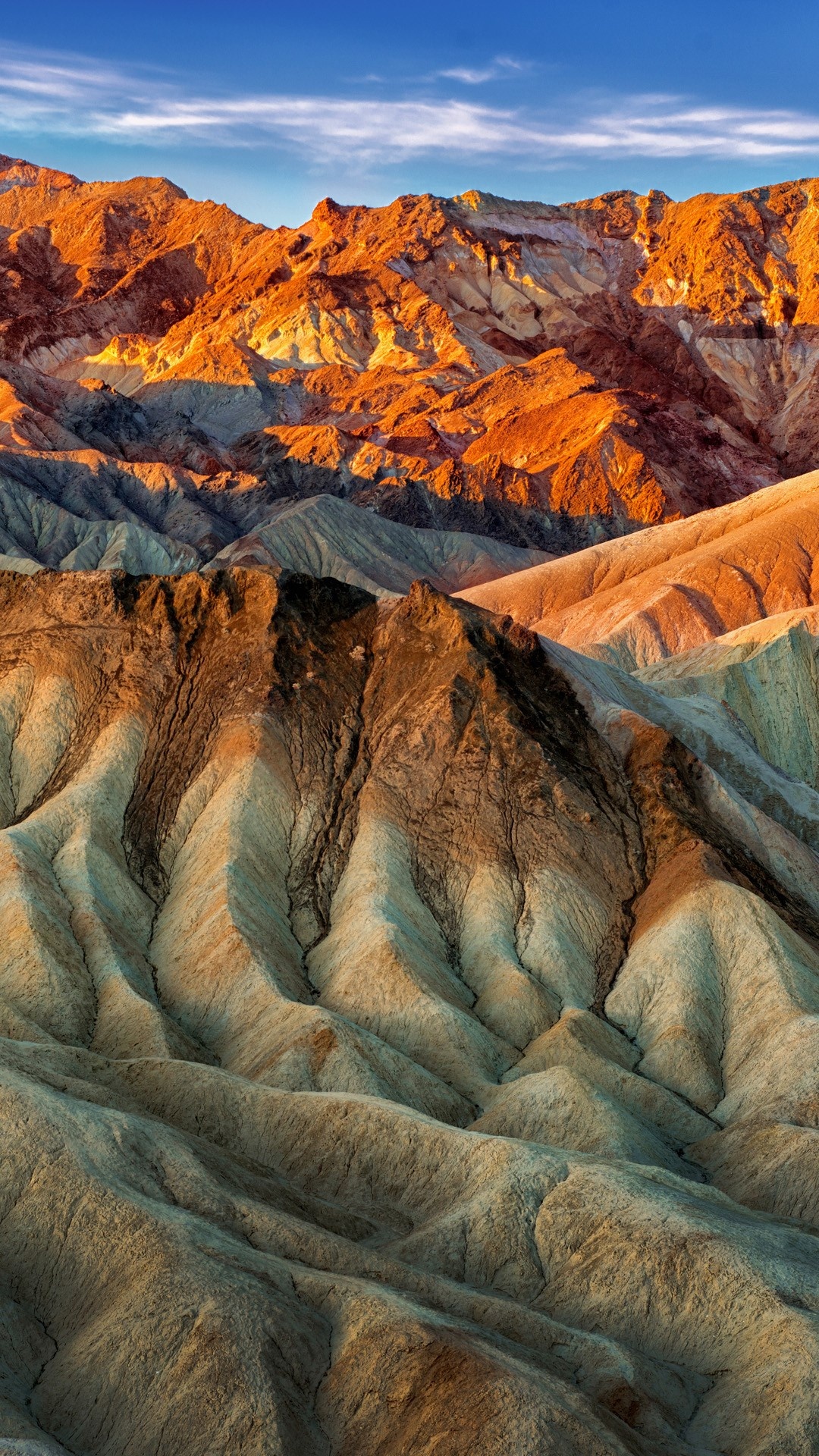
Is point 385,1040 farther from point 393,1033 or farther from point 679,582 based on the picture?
point 679,582

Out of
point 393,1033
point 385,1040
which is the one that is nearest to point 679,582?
point 393,1033

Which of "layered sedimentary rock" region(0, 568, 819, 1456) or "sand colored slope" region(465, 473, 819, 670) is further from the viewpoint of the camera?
"sand colored slope" region(465, 473, 819, 670)

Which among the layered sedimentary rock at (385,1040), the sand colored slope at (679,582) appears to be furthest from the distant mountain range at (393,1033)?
the sand colored slope at (679,582)

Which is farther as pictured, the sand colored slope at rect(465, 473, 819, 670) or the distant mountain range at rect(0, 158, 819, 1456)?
the sand colored slope at rect(465, 473, 819, 670)

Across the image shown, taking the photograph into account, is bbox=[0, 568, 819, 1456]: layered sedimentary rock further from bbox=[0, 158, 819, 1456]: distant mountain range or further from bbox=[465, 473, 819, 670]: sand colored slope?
bbox=[465, 473, 819, 670]: sand colored slope

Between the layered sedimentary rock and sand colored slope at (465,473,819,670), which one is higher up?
sand colored slope at (465,473,819,670)

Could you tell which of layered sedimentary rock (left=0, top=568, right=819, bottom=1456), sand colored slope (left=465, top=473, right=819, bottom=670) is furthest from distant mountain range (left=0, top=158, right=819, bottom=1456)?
sand colored slope (left=465, top=473, right=819, bottom=670)

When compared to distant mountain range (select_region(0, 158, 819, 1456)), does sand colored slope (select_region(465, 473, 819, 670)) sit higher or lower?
higher

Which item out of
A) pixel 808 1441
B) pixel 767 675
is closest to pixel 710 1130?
pixel 808 1441

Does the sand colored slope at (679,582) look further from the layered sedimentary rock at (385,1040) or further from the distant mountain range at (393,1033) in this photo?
the layered sedimentary rock at (385,1040)
